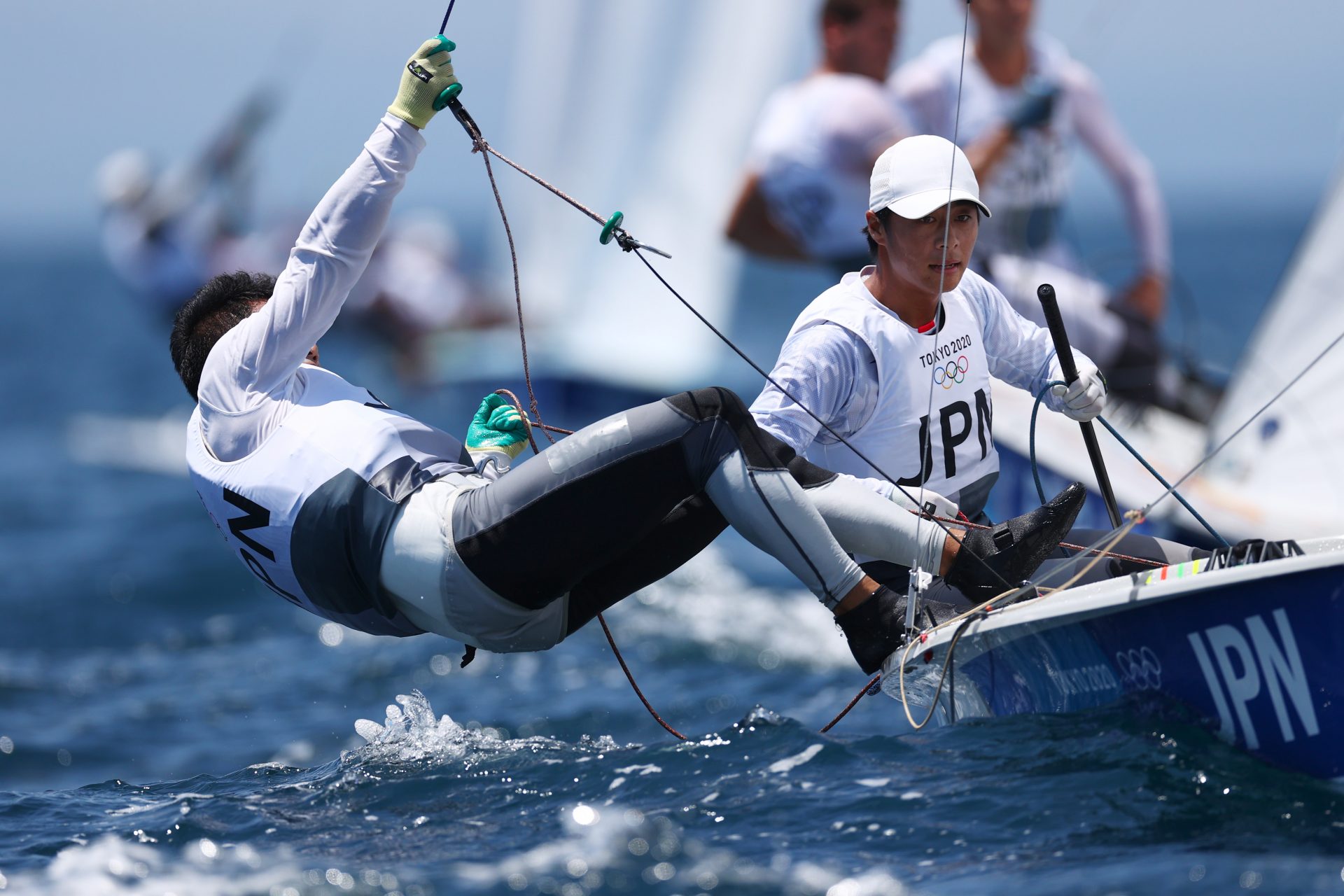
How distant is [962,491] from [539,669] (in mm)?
3694

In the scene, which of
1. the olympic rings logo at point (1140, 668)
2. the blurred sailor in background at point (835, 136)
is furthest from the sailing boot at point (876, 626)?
the blurred sailor in background at point (835, 136)

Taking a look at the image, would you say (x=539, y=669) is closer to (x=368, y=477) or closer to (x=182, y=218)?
(x=368, y=477)

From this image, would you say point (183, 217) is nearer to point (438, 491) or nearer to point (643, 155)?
point (643, 155)

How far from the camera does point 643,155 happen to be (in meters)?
12.2

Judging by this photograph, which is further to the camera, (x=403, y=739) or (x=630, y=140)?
(x=630, y=140)

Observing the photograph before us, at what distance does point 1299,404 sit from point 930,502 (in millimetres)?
3356

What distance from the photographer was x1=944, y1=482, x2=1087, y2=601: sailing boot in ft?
9.39

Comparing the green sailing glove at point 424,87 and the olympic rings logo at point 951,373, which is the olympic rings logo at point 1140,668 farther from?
the green sailing glove at point 424,87

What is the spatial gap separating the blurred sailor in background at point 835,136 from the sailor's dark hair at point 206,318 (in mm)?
3665

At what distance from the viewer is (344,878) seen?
8.07 feet

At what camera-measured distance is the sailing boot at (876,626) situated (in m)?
2.90

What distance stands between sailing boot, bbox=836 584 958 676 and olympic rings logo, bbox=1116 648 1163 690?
41 centimetres

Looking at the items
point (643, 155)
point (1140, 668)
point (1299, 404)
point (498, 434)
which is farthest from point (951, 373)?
point (643, 155)

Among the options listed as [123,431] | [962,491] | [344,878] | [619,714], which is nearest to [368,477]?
[344,878]
